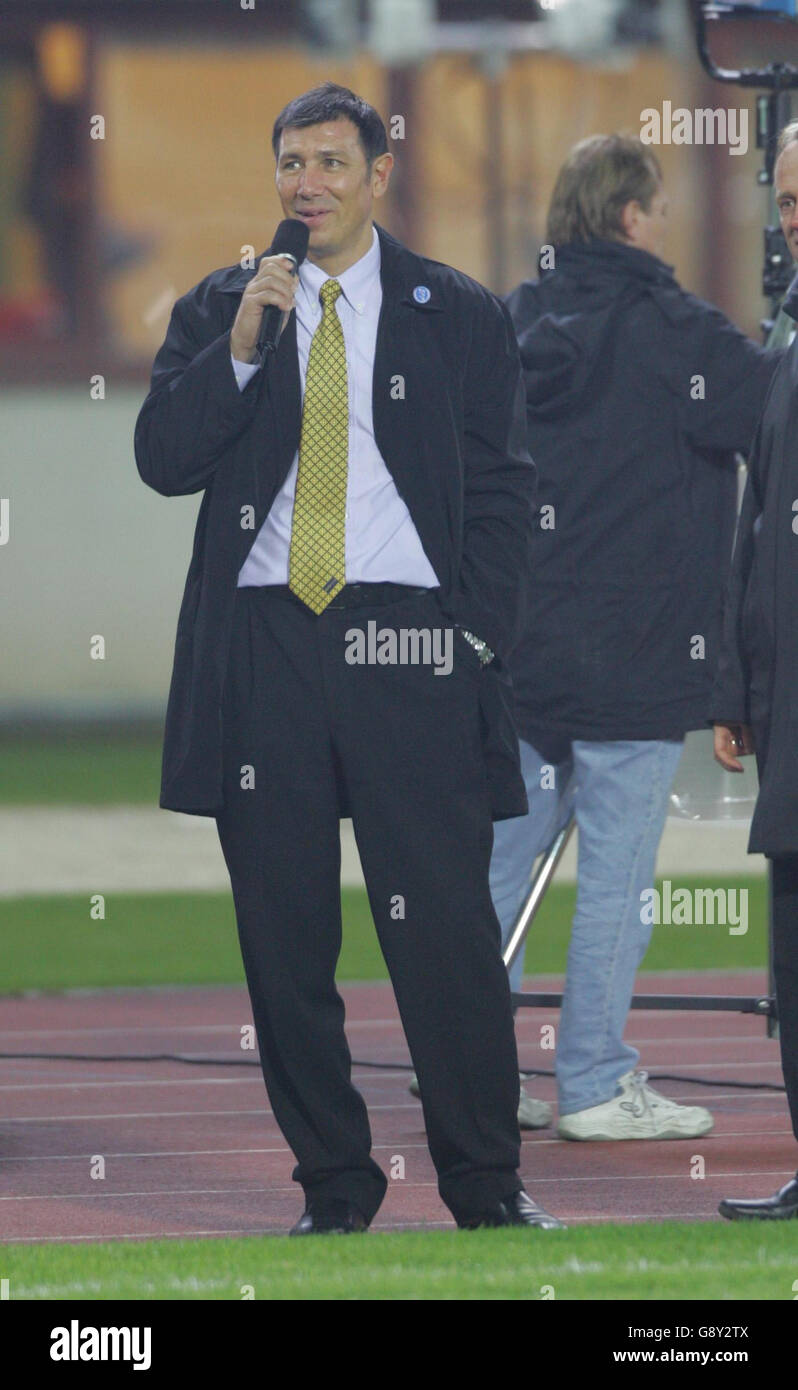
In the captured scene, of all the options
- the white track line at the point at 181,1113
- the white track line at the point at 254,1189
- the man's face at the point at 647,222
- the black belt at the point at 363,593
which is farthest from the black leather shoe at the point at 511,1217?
the man's face at the point at 647,222

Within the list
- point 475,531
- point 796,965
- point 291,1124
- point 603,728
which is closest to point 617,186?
point 603,728

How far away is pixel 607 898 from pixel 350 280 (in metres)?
1.96

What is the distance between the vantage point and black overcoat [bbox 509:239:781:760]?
6.48m

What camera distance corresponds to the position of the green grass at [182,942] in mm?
9609

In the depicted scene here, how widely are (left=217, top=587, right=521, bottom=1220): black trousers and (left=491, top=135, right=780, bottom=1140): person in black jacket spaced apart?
1.46 metres

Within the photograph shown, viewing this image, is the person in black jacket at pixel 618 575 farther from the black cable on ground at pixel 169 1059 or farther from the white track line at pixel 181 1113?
the black cable on ground at pixel 169 1059

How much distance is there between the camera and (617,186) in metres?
6.61

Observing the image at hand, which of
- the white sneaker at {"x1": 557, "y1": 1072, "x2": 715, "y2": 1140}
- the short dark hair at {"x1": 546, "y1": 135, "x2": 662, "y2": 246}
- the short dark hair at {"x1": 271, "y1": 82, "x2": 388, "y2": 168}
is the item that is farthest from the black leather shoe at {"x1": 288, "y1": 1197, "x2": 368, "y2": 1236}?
the short dark hair at {"x1": 546, "y1": 135, "x2": 662, "y2": 246}

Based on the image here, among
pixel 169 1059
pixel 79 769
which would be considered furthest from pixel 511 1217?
pixel 79 769

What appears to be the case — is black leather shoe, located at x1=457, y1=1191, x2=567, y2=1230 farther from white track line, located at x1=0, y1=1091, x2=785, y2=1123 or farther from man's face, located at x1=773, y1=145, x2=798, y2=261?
white track line, located at x1=0, y1=1091, x2=785, y2=1123

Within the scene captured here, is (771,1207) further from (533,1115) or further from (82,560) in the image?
(82,560)

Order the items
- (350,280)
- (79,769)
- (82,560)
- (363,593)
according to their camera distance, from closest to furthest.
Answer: (363,593) → (350,280) → (79,769) → (82,560)

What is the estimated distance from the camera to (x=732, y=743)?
214 inches
